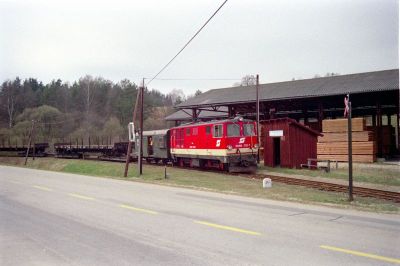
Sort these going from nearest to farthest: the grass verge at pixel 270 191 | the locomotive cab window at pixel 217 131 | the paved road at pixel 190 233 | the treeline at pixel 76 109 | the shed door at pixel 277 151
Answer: the paved road at pixel 190 233, the grass verge at pixel 270 191, the locomotive cab window at pixel 217 131, the shed door at pixel 277 151, the treeline at pixel 76 109

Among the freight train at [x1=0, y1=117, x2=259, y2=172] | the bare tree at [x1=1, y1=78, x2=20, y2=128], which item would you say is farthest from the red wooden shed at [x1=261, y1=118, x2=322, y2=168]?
the bare tree at [x1=1, y1=78, x2=20, y2=128]

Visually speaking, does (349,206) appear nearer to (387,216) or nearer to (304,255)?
(387,216)

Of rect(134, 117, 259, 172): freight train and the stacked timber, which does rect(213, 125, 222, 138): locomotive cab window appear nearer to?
rect(134, 117, 259, 172): freight train

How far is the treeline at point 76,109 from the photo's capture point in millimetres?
76500

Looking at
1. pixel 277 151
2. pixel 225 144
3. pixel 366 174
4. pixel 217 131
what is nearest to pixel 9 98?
pixel 277 151

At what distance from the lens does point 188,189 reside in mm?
17422

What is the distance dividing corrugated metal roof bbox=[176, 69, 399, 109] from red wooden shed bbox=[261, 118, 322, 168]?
292 inches

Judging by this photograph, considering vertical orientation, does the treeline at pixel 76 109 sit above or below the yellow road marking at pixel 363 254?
above

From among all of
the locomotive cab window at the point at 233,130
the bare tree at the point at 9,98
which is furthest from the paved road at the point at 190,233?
the bare tree at the point at 9,98

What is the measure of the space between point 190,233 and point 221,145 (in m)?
16.1

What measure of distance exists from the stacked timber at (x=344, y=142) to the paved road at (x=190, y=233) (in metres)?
19.0

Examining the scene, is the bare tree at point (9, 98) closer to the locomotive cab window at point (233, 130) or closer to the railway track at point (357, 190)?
the locomotive cab window at point (233, 130)

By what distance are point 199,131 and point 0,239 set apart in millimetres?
18973

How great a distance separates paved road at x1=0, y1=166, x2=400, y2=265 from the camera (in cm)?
671
